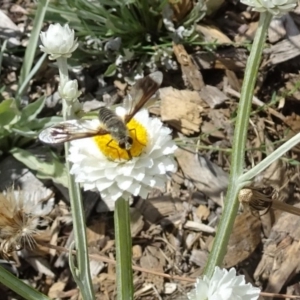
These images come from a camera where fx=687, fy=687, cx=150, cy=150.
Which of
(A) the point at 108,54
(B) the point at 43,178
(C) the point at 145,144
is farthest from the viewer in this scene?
(A) the point at 108,54

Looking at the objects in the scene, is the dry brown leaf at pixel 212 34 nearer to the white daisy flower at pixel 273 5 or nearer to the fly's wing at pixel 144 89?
the white daisy flower at pixel 273 5

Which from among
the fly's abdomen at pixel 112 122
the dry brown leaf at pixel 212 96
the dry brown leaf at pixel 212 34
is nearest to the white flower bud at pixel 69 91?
the fly's abdomen at pixel 112 122

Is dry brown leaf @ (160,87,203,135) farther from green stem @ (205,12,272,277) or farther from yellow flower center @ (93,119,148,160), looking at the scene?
yellow flower center @ (93,119,148,160)

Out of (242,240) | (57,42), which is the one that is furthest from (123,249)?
(242,240)

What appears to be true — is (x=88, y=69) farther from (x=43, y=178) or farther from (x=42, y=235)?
(x=42, y=235)

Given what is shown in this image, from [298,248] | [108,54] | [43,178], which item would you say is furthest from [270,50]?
[43,178]
